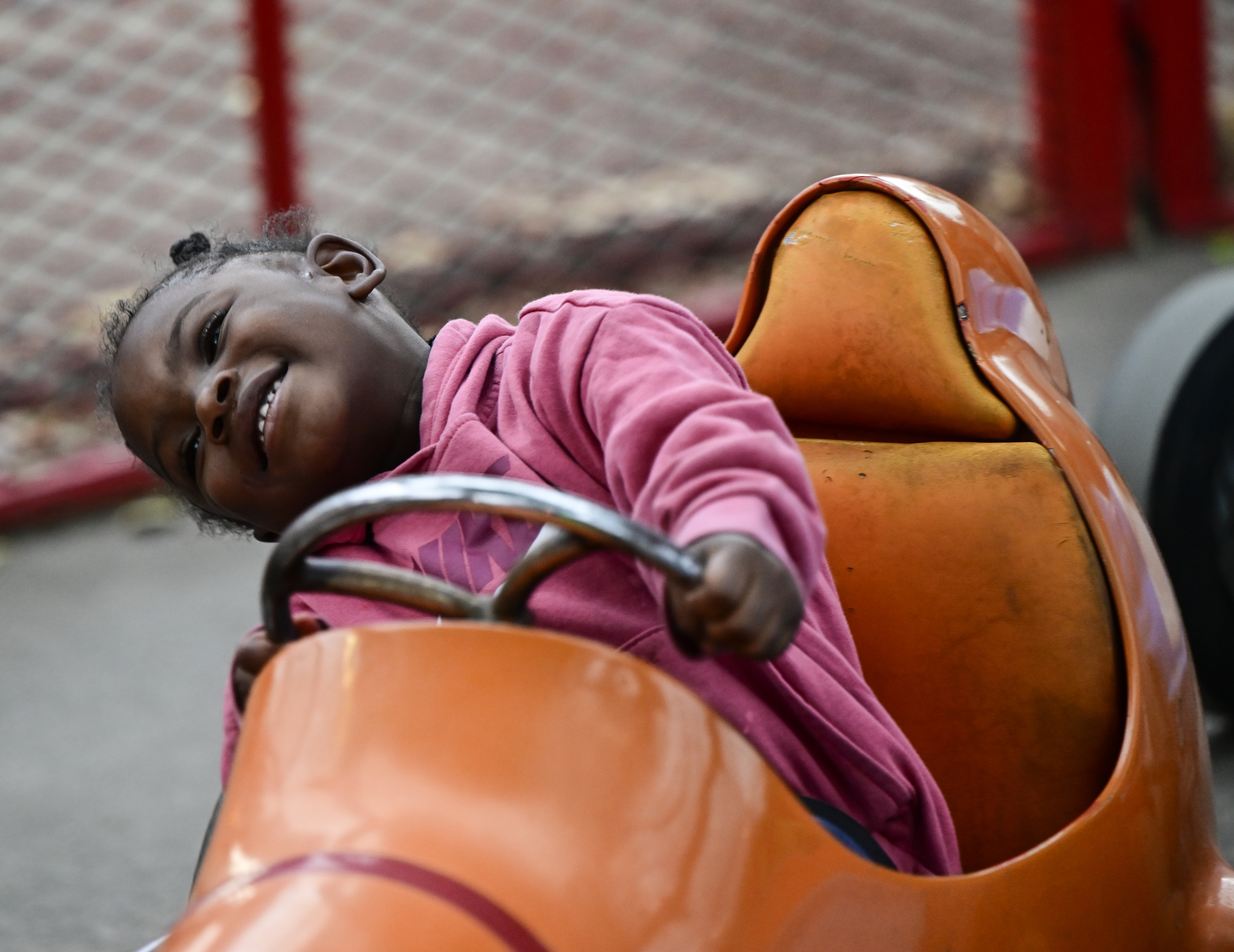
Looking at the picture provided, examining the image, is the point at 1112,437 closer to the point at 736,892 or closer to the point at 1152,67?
the point at 736,892

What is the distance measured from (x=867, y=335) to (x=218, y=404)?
0.53m

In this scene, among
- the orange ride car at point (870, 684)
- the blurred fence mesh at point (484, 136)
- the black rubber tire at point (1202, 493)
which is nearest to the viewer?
the orange ride car at point (870, 684)

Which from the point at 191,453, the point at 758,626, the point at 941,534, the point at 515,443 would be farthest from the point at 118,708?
the point at 758,626

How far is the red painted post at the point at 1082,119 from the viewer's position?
3.64 meters

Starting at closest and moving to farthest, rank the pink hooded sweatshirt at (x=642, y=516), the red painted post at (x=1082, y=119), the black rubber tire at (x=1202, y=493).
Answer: the pink hooded sweatshirt at (x=642, y=516), the black rubber tire at (x=1202, y=493), the red painted post at (x=1082, y=119)

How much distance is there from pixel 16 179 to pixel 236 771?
4.13 metres

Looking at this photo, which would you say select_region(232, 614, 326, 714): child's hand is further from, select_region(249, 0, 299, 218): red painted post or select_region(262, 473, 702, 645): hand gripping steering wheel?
select_region(249, 0, 299, 218): red painted post

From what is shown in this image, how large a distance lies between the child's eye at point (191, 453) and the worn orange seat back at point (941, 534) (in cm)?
47

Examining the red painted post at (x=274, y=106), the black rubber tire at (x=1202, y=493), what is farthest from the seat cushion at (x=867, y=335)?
the red painted post at (x=274, y=106)

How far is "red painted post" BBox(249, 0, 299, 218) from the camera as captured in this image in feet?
10.4

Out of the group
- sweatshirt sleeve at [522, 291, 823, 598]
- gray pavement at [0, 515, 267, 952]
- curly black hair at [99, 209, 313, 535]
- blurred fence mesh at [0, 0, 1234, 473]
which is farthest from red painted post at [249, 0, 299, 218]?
sweatshirt sleeve at [522, 291, 823, 598]

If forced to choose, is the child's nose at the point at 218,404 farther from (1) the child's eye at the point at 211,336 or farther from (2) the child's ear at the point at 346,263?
(2) the child's ear at the point at 346,263

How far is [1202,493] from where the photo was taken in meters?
1.72

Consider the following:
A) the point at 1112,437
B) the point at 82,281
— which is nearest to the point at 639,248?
the point at 82,281
